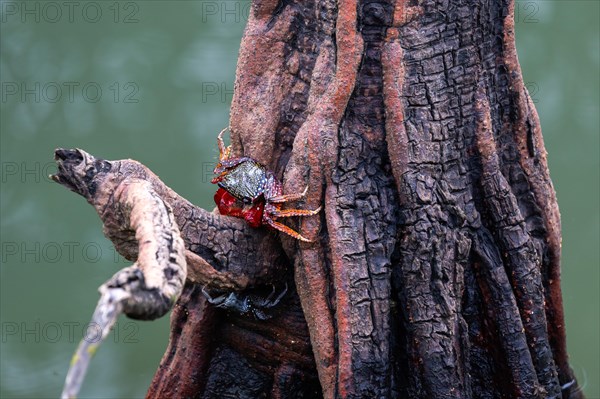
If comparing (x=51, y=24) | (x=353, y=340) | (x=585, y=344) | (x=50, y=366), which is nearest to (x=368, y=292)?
(x=353, y=340)

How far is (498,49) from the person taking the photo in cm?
212

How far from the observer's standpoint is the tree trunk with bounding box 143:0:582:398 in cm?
199

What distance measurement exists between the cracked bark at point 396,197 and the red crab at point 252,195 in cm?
3

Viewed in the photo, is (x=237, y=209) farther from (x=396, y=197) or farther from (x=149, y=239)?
(x=149, y=239)

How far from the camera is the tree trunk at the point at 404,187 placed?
199 cm

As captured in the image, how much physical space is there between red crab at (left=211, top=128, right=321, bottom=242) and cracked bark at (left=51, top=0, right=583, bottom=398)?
27 mm

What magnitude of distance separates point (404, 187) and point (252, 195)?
13.7 inches

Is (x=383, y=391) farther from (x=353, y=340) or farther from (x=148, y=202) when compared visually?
→ (x=148, y=202)

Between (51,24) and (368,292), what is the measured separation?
2.70m

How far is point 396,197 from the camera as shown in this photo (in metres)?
2.04
